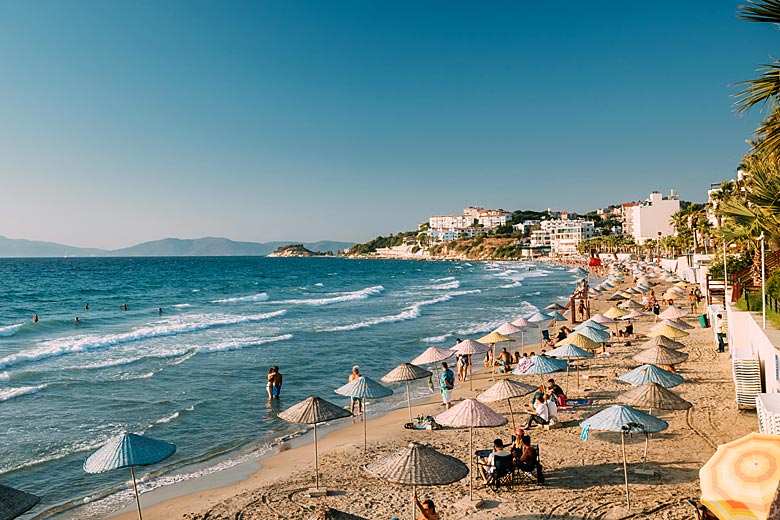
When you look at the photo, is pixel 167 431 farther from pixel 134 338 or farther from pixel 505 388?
pixel 134 338

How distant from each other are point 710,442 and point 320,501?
8.45 meters

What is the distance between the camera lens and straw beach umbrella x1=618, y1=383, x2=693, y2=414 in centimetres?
1070

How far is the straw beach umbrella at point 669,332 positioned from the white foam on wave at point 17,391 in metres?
22.0

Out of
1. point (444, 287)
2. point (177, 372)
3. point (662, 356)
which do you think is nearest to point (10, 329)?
point (177, 372)

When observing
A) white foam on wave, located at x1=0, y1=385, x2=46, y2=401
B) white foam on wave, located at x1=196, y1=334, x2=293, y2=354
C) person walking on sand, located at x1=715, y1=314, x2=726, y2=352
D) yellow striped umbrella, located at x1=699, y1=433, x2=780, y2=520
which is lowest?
white foam on wave, located at x1=196, y1=334, x2=293, y2=354

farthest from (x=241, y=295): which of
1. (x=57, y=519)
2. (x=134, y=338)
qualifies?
(x=57, y=519)

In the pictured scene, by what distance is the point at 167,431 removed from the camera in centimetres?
1569

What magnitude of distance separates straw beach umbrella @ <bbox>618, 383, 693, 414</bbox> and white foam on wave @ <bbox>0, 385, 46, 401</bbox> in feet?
63.5

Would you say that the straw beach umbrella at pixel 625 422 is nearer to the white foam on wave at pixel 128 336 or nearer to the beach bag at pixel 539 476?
the beach bag at pixel 539 476

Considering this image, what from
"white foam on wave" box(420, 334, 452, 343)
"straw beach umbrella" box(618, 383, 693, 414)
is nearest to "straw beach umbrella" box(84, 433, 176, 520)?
"straw beach umbrella" box(618, 383, 693, 414)

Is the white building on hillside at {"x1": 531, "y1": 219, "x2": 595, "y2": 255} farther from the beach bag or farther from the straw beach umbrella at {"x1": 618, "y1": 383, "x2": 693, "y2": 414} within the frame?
the beach bag

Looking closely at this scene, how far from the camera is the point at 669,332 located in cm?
2003

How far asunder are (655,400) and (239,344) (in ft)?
77.3

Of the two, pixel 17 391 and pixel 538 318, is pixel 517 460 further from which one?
pixel 17 391
